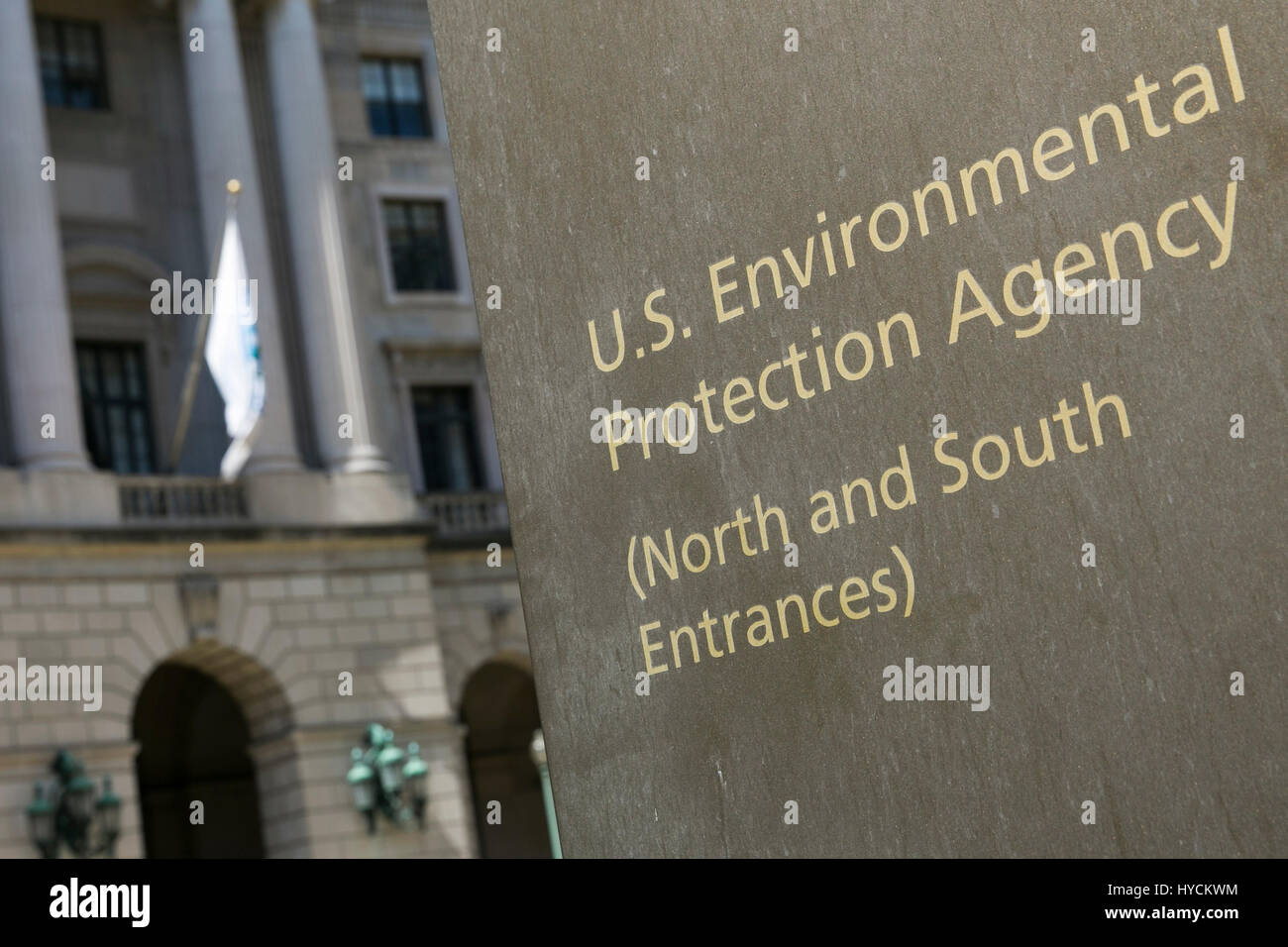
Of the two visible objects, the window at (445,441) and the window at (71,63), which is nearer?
the window at (71,63)

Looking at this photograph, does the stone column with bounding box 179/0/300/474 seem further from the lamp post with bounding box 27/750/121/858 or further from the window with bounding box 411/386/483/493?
the lamp post with bounding box 27/750/121/858

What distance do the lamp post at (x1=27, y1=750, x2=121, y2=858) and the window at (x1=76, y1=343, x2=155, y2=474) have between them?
5857mm

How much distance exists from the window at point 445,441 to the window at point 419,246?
6.91 ft

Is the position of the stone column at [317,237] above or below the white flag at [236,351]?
above

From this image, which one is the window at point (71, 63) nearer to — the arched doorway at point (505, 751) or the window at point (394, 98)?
the window at point (394, 98)

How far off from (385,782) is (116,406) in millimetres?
7875

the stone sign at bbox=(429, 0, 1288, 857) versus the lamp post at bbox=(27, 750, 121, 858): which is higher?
the lamp post at bbox=(27, 750, 121, 858)

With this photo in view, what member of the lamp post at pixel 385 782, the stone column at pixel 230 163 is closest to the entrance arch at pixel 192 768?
the lamp post at pixel 385 782

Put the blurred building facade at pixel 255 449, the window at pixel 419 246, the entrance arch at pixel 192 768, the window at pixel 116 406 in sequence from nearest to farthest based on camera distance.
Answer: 1. the blurred building facade at pixel 255 449
2. the window at pixel 116 406
3. the entrance arch at pixel 192 768
4. the window at pixel 419 246

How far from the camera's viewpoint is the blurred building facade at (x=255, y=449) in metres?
25.2

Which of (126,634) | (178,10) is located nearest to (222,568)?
(126,634)

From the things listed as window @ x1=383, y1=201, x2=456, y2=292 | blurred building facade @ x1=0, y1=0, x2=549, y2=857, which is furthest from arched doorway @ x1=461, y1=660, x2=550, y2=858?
window @ x1=383, y1=201, x2=456, y2=292

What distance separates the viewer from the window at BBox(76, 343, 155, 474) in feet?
90.6

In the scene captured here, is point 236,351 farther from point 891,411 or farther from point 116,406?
point 891,411
